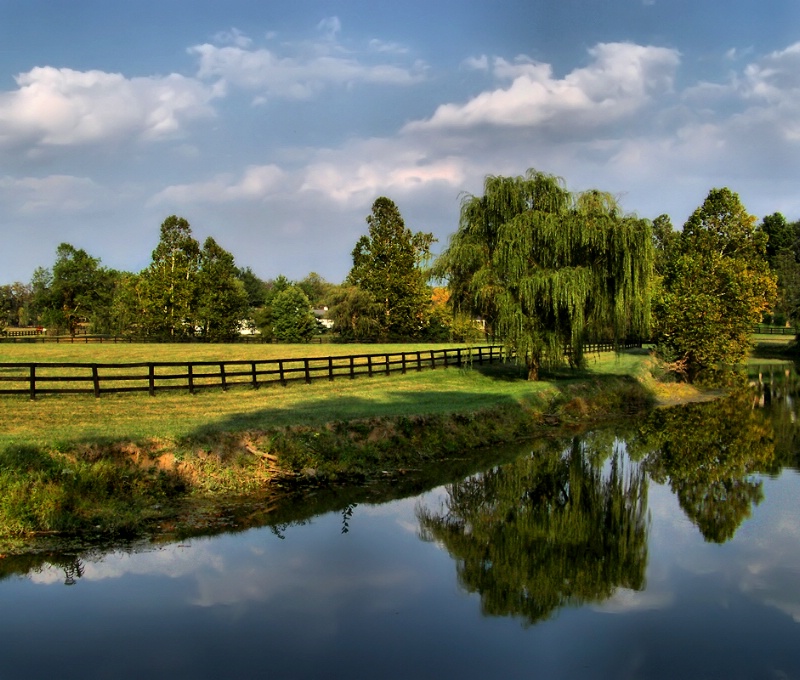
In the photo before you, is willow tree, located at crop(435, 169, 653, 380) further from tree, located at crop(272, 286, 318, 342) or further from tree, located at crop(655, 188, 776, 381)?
tree, located at crop(272, 286, 318, 342)

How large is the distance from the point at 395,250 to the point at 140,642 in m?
64.2

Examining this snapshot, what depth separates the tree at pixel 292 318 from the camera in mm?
83500

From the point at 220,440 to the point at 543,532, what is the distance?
7.79 metres

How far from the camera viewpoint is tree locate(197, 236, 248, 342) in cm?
7588

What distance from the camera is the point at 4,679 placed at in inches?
319

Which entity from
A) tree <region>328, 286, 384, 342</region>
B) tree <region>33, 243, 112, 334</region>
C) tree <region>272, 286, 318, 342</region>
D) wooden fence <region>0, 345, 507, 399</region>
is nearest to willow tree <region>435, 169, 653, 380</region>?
wooden fence <region>0, 345, 507, 399</region>

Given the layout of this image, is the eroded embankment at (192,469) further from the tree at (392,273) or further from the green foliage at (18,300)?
the green foliage at (18,300)

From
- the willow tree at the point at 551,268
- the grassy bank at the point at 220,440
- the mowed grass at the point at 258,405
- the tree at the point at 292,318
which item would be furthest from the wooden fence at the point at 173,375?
the tree at the point at 292,318

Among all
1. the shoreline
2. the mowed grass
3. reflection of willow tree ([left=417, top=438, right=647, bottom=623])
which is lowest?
reflection of willow tree ([left=417, top=438, right=647, bottom=623])

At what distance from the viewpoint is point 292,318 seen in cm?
8394

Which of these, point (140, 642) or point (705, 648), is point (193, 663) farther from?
point (705, 648)

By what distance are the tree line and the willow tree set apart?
0.19ft

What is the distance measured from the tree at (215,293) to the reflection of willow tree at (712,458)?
55079mm

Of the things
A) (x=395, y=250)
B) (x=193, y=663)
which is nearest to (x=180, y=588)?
(x=193, y=663)
